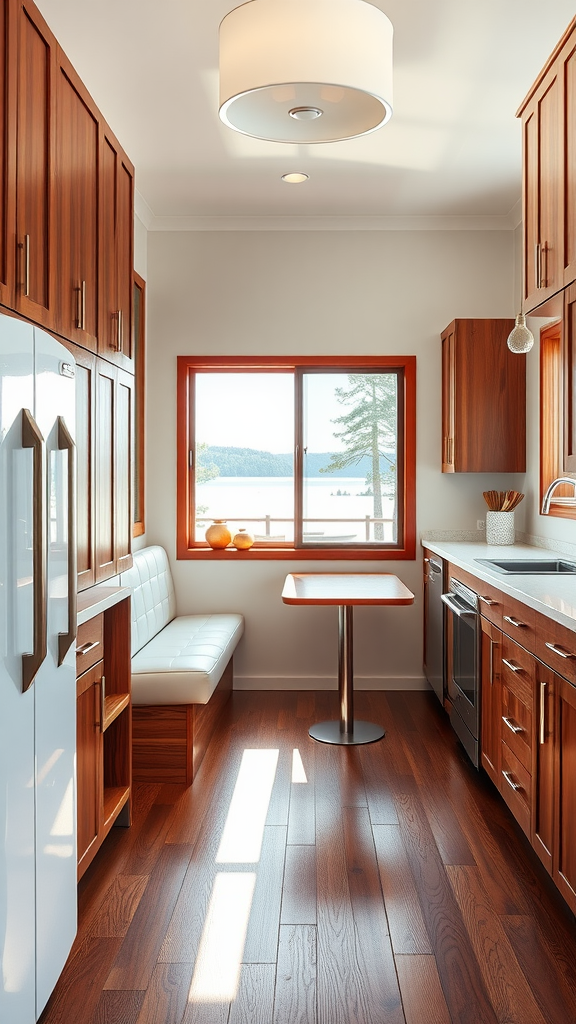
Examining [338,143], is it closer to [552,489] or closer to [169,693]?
[552,489]

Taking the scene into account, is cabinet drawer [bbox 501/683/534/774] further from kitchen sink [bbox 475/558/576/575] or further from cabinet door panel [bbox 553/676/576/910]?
kitchen sink [bbox 475/558/576/575]

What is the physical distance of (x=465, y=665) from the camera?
3680mm

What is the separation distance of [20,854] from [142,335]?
377cm

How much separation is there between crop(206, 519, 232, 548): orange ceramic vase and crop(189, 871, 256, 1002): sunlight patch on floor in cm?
262

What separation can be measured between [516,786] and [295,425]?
9.44 feet

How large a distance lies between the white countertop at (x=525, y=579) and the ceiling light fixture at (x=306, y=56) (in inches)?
64.3

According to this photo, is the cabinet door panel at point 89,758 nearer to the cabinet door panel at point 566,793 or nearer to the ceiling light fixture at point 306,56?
the cabinet door panel at point 566,793

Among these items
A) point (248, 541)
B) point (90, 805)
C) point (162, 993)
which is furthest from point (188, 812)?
point (248, 541)

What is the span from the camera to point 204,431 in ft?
17.0

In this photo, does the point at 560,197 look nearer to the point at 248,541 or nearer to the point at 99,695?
the point at 99,695

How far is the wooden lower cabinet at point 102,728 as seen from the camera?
238 centimetres

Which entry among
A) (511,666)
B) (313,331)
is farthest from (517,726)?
(313,331)


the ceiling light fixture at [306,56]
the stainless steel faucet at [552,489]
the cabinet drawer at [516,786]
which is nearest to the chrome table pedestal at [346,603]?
the stainless steel faucet at [552,489]

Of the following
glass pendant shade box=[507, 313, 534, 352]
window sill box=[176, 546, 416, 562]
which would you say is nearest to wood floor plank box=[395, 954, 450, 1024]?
glass pendant shade box=[507, 313, 534, 352]
